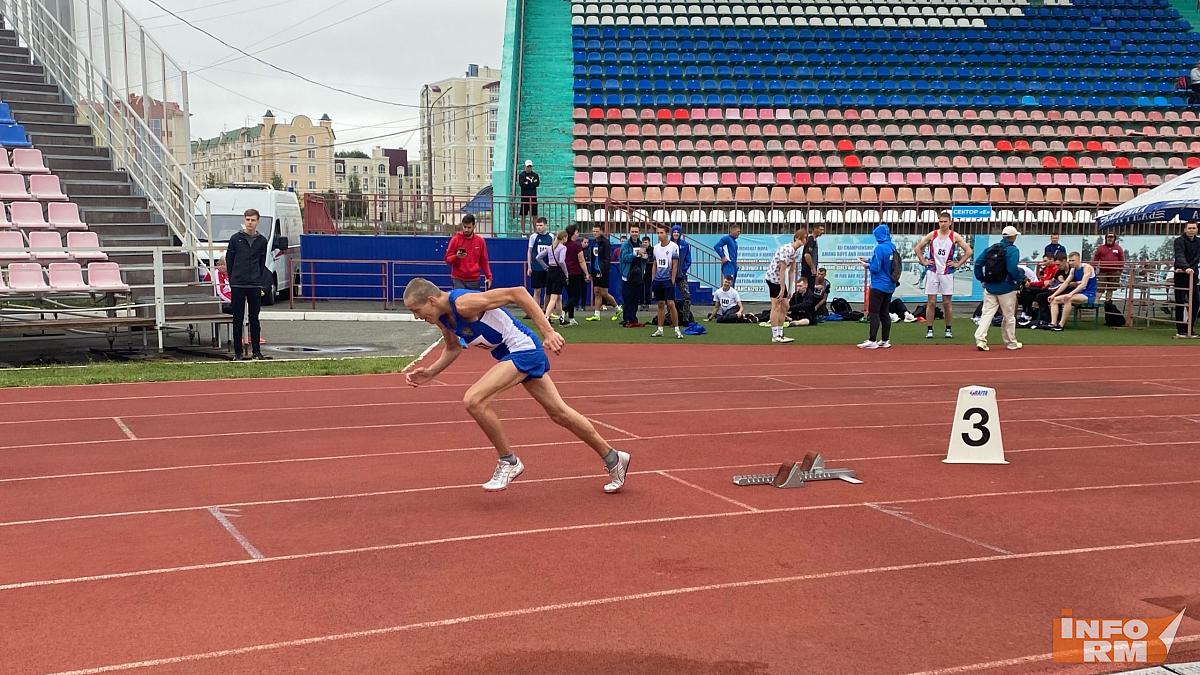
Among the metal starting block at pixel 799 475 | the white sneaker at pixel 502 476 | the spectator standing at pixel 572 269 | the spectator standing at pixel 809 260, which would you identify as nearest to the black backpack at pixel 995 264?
the spectator standing at pixel 809 260

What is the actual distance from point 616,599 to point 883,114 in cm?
2970

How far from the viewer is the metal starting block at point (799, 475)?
737 centimetres

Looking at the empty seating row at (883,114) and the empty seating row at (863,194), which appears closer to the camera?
the empty seating row at (863,194)

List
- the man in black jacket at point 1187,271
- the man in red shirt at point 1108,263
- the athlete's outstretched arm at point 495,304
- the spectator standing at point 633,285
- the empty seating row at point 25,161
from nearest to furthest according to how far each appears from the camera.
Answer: the athlete's outstretched arm at point 495,304
the empty seating row at point 25,161
the man in black jacket at point 1187,271
the spectator standing at point 633,285
the man in red shirt at point 1108,263

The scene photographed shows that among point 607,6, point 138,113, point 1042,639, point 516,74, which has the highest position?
point 607,6

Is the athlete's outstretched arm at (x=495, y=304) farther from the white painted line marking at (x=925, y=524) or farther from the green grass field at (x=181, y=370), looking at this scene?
the green grass field at (x=181, y=370)

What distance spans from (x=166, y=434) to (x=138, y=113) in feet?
33.5

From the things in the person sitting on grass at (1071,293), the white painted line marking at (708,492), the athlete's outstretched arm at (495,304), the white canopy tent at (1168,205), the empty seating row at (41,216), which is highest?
the white canopy tent at (1168,205)

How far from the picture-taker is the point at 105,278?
15289mm

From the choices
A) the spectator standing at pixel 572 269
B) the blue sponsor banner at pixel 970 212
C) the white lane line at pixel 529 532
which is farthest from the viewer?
the blue sponsor banner at pixel 970 212

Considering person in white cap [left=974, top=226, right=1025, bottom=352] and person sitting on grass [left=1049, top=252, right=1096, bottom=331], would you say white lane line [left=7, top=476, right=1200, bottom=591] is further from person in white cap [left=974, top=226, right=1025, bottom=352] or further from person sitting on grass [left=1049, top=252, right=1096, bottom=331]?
person sitting on grass [left=1049, top=252, right=1096, bottom=331]

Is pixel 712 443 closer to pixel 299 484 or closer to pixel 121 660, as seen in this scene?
pixel 299 484

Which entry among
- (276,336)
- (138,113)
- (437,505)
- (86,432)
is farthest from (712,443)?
(138,113)

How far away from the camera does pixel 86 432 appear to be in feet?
31.4
